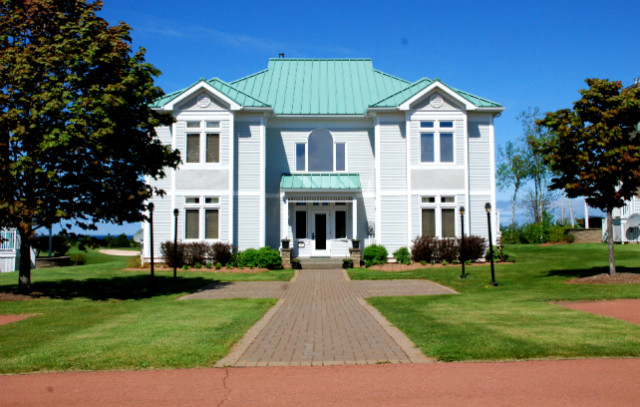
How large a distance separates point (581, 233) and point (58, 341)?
34.6 m

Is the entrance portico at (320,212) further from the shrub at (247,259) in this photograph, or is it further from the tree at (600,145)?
the tree at (600,145)

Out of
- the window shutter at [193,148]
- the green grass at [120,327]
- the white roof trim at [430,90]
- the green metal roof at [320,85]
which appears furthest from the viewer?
the green metal roof at [320,85]

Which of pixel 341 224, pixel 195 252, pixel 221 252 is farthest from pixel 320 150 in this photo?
pixel 195 252

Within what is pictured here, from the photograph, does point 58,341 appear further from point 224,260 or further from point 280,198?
point 280,198

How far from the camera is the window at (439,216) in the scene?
25750mm

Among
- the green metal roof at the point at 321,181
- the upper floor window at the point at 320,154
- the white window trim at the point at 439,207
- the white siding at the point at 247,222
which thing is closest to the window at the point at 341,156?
the upper floor window at the point at 320,154

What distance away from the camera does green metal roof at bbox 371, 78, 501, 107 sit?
85.1 ft

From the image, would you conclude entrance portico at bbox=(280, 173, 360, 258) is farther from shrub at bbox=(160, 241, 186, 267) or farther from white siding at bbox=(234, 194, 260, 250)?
shrub at bbox=(160, 241, 186, 267)

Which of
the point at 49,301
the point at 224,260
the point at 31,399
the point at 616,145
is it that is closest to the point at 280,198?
the point at 224,260

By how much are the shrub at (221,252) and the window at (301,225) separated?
3.95 m

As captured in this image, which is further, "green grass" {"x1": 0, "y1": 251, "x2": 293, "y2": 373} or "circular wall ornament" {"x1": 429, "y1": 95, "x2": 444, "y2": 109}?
"circular wall ornament" {"x1": 429, "y1": 95, "x2": 444, "y2": 109}

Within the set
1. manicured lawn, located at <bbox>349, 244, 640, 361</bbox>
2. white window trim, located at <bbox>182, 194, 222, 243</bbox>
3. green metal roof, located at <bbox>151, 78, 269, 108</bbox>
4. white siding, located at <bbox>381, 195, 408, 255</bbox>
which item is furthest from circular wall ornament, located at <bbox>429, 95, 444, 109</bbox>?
white window trim, located at <bbox>182, 194, 222, 243</bbox>

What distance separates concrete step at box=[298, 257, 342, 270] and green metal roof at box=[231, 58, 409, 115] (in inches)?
284

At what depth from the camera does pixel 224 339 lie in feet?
31.1
